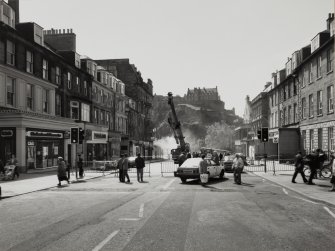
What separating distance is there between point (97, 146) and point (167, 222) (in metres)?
37.2

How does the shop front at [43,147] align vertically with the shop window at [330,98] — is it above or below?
below

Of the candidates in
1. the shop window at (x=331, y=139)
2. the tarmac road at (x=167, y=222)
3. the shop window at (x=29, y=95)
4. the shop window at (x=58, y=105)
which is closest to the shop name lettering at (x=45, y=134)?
the shop window at (x=29, y=95)

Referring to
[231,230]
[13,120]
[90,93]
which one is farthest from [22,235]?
[90,93]

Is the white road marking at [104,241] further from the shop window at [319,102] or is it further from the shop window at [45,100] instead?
the shop window at [319,102]

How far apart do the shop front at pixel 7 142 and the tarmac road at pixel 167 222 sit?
43.9 feet

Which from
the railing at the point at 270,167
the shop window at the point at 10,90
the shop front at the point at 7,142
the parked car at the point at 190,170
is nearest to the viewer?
the parked car at the point at 190,170

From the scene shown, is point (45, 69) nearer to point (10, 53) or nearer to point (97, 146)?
point (10, 53)

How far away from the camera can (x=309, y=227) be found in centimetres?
887

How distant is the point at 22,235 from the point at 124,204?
192 inches

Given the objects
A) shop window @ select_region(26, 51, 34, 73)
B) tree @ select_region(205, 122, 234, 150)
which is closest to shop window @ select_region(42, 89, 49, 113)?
shop window @ select_region(26, 51, 34, 73)

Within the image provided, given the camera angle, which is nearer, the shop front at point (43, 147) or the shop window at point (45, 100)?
the shop front at point (43, 147)

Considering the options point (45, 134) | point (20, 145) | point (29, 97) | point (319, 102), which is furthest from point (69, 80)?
point (319, 102)

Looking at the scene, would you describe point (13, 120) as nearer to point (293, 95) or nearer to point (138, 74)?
point (293, 95)

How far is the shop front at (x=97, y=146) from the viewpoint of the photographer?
42188 millimetres
